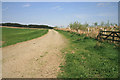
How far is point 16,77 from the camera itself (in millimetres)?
4520

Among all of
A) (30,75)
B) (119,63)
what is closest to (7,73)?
(30,75)

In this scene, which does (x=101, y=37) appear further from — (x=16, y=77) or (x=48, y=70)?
(x=16, y=77)

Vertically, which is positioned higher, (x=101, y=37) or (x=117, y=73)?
(x=101, y=37)

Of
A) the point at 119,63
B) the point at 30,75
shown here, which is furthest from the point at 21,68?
the point at 119,63

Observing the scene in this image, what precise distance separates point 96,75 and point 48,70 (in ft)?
7.64

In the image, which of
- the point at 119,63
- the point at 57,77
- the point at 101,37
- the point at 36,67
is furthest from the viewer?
the point at 101,37

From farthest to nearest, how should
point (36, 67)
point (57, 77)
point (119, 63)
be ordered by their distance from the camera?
point (119, 63) → point (36, 67) → point (57, 77)

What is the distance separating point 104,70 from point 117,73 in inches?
22.8

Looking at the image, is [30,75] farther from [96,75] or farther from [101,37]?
[101,37]

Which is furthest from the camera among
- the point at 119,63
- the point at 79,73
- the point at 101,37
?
the point at 101,37

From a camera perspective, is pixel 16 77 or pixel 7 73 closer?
pixel 16 77

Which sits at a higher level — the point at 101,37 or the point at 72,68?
→ the point at 101,37

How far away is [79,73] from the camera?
15.8 ft

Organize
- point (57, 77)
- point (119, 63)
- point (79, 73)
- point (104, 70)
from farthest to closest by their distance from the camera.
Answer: point (119, 63) → point (104, 70) → point (79, 73) → point (57, 77)
